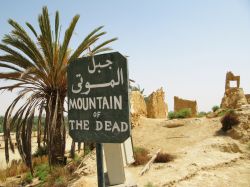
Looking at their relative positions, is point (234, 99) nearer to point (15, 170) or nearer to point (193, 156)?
point (193, 156)

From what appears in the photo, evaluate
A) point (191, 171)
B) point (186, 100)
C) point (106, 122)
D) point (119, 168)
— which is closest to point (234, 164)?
point (191, 171)

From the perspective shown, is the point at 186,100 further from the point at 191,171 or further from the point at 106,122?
the point at 106,122

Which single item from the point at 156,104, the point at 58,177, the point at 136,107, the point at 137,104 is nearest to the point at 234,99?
the point at 156,104

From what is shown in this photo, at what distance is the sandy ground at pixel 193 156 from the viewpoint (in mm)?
7995

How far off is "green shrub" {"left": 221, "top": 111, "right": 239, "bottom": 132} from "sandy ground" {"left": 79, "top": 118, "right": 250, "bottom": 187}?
539 millimetres

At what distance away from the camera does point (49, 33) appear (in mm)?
9227

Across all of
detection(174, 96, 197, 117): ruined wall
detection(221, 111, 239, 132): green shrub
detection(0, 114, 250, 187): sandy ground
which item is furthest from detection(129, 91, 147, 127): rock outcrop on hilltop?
detection(174, 96, 197, 117): ruined wall

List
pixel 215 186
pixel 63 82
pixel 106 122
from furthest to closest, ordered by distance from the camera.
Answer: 1. pixel 63 82
2. pixel 215 186
3. pixel 106 122

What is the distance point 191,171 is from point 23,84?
587 centimetres

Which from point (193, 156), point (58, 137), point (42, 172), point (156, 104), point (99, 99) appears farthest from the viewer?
point (156, 104)

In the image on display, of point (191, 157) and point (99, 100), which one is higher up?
point (99, 100)

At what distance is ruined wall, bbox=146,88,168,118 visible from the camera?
21797 mm

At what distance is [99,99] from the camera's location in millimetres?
2098

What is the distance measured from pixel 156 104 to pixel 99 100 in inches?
801
